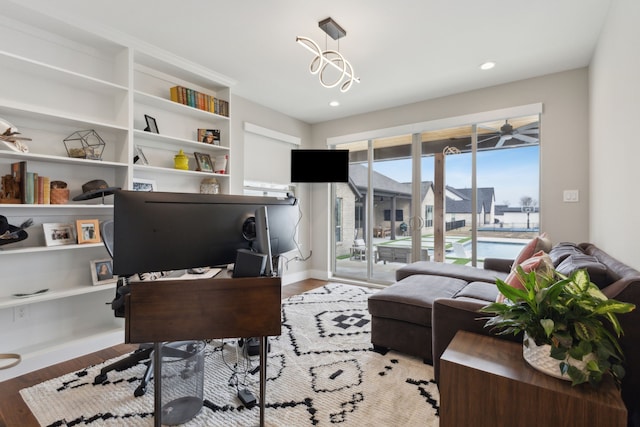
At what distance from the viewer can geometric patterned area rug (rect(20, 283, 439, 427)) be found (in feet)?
5.37

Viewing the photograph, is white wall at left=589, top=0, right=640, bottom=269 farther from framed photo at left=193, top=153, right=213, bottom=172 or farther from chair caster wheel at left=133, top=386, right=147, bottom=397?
framed photo at left=193, top=153, right=213, bottom=172

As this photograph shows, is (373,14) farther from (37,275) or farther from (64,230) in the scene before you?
(37,275)

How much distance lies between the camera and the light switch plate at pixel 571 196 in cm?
317

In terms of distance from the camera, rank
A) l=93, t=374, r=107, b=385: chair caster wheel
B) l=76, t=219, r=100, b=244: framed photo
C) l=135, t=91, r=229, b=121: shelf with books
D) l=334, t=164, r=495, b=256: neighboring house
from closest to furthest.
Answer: l=93, t=374, r=107, b=385: chair caster wheel
l=76, t=219, r=100, b=244: framed photo
l=135, t=91, r=229, b=121: shelf with books
l=334, t=164, r=495, b=256: neighboring house

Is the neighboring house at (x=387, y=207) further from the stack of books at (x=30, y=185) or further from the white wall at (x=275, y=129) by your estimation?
the stack of books at (x=30, y=185)

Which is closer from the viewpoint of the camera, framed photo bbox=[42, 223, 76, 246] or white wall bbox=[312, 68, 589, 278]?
framed photo bbox=[42, 223, 76, 246]

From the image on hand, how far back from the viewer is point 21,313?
234 cm

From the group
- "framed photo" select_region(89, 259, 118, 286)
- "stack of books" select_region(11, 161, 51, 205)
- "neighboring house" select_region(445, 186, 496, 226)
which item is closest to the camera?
"stack of books" select_region(11, 161, 51, 205)

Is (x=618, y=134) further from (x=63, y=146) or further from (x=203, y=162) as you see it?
(x=63, y=146)

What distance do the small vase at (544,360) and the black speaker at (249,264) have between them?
1.16 m

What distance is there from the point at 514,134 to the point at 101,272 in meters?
4.71

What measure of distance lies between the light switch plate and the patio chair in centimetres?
265

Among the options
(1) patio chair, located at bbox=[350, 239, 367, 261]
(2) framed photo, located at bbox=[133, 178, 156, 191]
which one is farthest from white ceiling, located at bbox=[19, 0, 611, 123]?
(1) patio chair, located at bbox=[350, 239, 367, 261]

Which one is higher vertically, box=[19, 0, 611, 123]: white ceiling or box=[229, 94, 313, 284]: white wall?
box=[19, 0, 611, 123]: white ceiling
